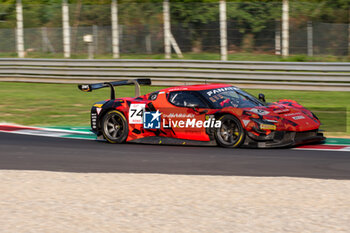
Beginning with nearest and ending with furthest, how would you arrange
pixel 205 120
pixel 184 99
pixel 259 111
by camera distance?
pixel 259 111 → pixel 205 120 → pixel 184 99

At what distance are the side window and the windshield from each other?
0.14 metres

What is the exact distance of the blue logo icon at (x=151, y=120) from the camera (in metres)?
10.5

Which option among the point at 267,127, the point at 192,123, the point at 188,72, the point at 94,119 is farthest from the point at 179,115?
the point at 188,72

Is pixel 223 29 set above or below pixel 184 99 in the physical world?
above

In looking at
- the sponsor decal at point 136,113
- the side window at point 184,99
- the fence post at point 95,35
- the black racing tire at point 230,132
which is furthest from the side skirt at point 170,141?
the fence post at point 95,35

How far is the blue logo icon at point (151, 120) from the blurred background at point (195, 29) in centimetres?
818

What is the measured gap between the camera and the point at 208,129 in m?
9.97

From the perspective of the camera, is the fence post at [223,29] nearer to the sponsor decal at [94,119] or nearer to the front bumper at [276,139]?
the sponsor decal at [94,119]

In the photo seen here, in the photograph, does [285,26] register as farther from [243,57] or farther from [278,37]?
[243,57]

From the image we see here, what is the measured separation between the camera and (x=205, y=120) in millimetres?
9977

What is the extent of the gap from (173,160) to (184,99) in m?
1.61

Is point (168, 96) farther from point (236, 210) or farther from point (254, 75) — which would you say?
point (254, 75)

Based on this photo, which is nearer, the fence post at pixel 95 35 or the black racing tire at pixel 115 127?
the black racing tire at pixel 115 127

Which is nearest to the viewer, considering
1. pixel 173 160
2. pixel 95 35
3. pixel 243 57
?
pixel 173 160
